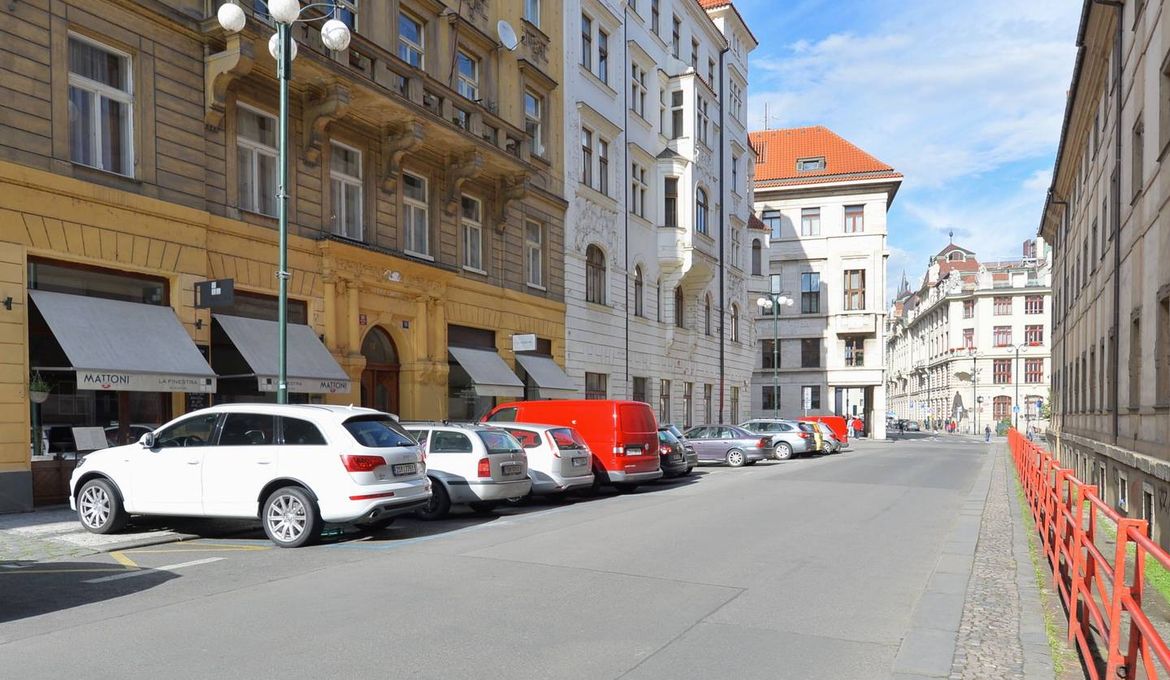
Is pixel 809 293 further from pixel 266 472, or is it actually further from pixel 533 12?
pixel 266 472

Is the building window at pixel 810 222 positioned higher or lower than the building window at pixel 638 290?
higher

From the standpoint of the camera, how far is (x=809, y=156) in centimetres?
6431

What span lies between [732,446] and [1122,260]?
12975 millimetres

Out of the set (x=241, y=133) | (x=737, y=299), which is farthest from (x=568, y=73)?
(x=737, y=299)

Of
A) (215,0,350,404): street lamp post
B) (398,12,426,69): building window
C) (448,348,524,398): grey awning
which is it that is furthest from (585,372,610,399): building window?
(215,0,350,404): street lamp post

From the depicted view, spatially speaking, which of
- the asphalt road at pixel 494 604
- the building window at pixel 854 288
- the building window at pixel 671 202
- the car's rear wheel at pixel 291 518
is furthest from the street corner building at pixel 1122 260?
the building window at pixel 854 288

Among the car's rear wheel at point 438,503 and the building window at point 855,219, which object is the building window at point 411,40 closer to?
the car's rear wheel at point 438,503

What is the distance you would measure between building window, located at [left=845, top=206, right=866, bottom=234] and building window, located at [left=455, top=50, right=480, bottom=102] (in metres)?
41.6

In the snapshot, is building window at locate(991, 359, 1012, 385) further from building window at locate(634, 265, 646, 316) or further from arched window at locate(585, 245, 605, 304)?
arched window at locate(585, 245, 605, 304)

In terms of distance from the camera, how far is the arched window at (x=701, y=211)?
3944 cm

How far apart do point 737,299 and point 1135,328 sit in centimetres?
3171

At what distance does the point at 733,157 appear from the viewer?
47.5 meters

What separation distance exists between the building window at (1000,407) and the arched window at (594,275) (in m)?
76.8

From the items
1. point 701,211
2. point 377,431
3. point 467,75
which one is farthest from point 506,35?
point 377,431
